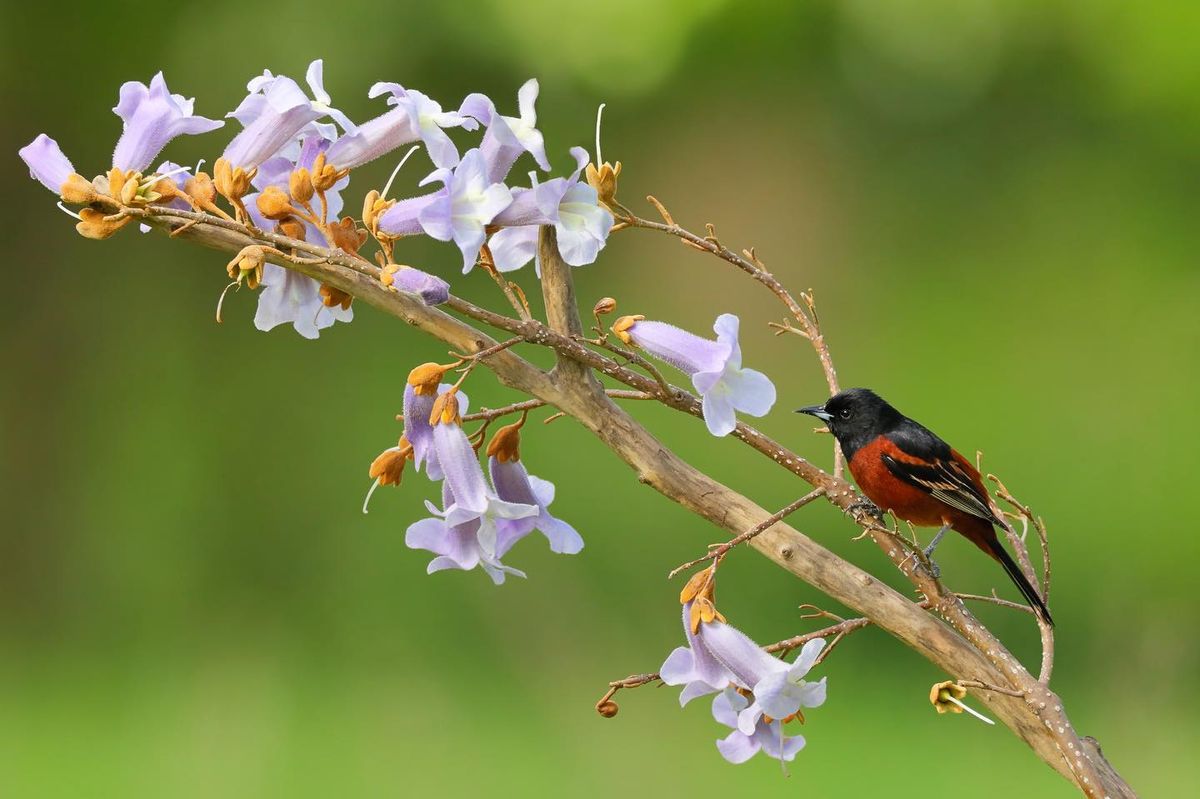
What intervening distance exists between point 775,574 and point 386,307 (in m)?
2.22

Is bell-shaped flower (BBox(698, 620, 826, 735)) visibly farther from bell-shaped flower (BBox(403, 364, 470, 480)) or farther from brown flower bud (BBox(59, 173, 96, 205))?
brown flower bud (BBox(59, 173, 96, 205))

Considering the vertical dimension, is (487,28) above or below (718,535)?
above

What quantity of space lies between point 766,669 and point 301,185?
1.38 ft

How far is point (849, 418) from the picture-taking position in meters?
1.02

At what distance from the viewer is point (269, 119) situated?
0.81 metres

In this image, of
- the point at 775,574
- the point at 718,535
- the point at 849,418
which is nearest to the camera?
the point at 849,418

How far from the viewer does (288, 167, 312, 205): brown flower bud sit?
0.79 m

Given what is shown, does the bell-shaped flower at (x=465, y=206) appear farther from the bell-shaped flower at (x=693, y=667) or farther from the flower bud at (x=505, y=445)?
the bell-shaped flower at (x=693, y=667)

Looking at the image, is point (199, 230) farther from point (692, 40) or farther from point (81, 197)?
point (692, 40)

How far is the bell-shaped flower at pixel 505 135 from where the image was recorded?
769mm

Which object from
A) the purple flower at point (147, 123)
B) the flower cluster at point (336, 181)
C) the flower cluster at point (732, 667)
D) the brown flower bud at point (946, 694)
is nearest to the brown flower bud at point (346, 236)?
the flower cluster at point (336, 181)

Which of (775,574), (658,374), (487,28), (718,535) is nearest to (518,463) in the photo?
(658,374)

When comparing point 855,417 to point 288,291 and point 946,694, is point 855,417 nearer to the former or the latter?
point 946,694

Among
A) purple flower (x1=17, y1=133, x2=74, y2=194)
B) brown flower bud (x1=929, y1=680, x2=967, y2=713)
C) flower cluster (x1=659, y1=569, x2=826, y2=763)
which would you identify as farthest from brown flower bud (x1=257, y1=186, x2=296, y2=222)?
brown flower bud (x1=929, y1=680, x2=967, y2=713)
